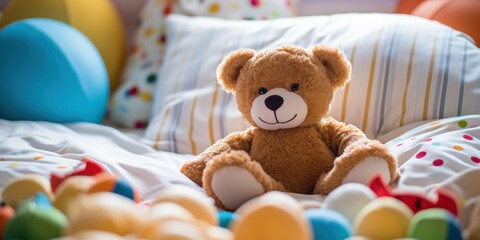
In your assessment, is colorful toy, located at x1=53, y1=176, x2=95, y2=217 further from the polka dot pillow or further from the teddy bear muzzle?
the polka dot pillow

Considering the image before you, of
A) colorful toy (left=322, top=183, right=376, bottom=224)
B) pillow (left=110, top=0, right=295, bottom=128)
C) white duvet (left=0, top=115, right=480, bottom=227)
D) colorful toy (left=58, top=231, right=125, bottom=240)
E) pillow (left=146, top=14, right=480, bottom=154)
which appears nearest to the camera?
colorful toy (left=58, top=231, right=125, bottom=240)

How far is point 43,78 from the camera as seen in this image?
162cm

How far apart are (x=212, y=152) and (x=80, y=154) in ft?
1.00

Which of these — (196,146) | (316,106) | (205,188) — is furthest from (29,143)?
(316,106)

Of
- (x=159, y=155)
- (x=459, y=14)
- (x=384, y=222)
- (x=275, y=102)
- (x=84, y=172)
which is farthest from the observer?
(x=459, y=14)

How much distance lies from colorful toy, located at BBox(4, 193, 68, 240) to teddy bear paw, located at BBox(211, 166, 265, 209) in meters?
0.34

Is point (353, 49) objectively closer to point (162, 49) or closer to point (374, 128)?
point (374, 128)

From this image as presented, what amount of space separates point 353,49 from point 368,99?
0.42 ft

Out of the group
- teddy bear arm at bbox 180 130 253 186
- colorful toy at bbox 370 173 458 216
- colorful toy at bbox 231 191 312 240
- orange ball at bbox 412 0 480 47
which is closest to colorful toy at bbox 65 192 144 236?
colorful toy at bbox 231 191 312 240

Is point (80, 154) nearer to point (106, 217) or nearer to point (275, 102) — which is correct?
point (275, 102)

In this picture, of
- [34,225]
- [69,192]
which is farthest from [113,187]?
[34,225]

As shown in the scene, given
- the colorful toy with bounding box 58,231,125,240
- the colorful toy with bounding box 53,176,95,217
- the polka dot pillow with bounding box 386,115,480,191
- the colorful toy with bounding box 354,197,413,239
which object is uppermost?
the colorful toy with bounding box 58,231,125,240

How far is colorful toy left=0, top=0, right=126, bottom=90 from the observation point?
6.33ft

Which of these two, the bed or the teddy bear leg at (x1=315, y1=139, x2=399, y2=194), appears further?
the bed
